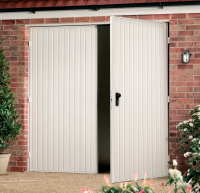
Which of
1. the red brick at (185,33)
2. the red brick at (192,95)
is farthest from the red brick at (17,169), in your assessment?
the red brick at (185,33)

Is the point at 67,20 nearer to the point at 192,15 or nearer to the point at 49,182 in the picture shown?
the point at 192,15

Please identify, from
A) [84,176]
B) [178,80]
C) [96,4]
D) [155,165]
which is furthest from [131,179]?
[96,4]

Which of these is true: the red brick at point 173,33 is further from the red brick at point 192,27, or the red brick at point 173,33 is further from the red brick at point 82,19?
the red brick at point 82,19

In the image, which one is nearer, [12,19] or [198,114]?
[198,114]

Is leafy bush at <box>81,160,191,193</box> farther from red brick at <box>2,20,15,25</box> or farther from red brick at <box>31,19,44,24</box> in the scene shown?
red brick at <box>2,20,15,25</box>

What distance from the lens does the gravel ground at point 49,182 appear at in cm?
393

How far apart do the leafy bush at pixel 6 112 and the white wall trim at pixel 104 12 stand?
0.71 meters

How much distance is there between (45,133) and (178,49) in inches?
102

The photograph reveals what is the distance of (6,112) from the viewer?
184 inches

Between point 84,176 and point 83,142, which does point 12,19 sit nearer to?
point 83,142

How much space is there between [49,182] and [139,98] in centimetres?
182

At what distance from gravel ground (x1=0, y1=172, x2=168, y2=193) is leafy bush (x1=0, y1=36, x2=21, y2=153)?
0.57m

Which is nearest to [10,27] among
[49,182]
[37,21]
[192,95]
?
[37,21]

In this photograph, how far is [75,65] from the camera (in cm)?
496
